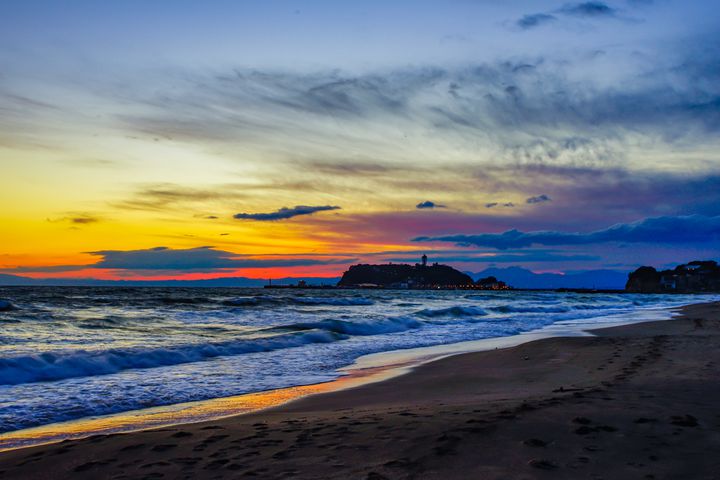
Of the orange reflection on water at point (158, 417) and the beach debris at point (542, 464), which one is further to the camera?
the orange reflection on water at point (158, 417)

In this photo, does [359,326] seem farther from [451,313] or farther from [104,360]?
[451,313]

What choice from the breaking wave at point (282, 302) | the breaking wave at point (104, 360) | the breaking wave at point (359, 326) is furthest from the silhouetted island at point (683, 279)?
the breaking wave at point (104, 360)

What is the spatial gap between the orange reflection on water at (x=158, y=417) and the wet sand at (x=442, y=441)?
60 centimetres

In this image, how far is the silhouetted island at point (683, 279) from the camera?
172875 millimetres

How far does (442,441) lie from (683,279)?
205019 mm

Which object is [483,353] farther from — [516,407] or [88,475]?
[88,475]

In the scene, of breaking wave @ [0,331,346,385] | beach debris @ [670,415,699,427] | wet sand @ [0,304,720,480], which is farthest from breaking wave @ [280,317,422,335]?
beach debris @ [670,415,699,427]

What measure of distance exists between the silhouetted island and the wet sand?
189 m

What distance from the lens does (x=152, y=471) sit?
4.90 meters

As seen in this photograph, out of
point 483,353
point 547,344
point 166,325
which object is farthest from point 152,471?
point 166,325

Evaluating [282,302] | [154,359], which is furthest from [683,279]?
[154,359]

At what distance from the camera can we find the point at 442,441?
5.32 meters

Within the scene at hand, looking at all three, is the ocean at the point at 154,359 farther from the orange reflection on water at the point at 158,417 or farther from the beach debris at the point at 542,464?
the beach debris at the point at 542,464

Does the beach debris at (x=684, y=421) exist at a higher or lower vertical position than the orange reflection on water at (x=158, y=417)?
higher
